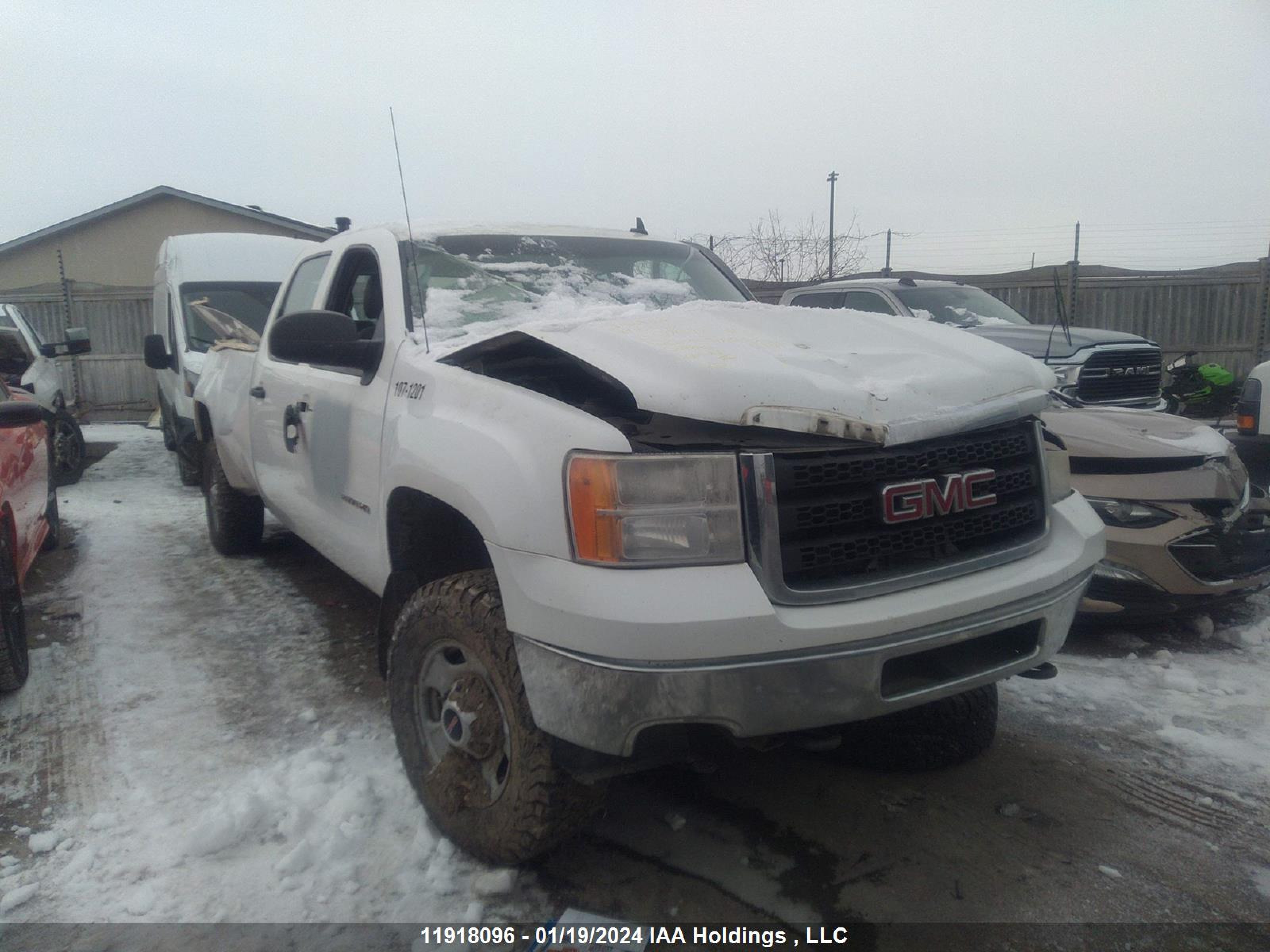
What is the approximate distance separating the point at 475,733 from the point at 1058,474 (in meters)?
1.92

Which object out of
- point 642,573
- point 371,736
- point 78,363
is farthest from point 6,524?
point 78,363

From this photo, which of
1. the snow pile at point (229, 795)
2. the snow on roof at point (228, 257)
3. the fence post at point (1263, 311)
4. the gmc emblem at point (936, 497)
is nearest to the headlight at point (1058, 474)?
the gmc emblem at point (936, 497)

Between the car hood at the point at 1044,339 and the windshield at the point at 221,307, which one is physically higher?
the windshield at the point at 221,307

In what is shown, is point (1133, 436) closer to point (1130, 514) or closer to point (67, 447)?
point (1130, 514)

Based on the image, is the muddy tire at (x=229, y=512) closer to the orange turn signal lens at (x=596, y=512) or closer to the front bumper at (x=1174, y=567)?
the orange turn signal lens at (x=596, y=512)

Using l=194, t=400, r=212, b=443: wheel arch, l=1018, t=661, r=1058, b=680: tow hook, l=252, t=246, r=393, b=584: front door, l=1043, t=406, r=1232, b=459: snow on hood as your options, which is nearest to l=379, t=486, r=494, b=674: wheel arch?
l=252, t=246, r=393, b=584: front door

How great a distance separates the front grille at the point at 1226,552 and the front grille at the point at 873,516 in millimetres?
2032

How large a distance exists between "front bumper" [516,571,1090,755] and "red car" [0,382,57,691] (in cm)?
264

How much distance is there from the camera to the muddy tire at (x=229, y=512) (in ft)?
18.8

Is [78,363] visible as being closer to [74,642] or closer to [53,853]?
[74,642]

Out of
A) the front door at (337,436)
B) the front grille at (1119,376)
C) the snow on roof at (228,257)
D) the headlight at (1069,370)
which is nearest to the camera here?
the front door at (337,436)

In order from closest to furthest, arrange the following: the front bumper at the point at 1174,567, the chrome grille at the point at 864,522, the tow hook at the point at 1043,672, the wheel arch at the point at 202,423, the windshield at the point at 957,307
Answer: the chrome grille at the point at 864,522, the tow hook at the point at 1043,672, the front bumper at the point at 1174,567, the wheel arch at the point at 202,423, the windshield at the point at 957,307

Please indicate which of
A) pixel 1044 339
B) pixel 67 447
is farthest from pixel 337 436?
pixel 67 447

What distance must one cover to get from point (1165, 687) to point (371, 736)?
3.11 metres
